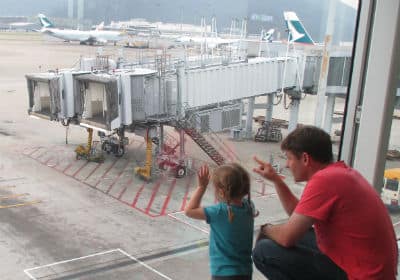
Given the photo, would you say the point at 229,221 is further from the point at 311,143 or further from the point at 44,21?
the point at 44,21

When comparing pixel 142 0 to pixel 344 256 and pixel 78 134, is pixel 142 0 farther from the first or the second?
pixel 344 256

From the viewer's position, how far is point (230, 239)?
238cm

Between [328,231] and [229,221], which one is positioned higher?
[328,231]

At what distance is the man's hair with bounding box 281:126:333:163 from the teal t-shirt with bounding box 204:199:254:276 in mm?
502

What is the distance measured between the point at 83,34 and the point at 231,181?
60132 millimetres

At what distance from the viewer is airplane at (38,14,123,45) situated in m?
58.8

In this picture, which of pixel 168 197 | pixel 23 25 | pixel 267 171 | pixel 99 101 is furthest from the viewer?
pixel 23 25

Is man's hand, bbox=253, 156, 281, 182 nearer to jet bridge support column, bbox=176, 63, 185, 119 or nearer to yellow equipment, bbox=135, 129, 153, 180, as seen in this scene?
yellow equipment, bbox=135, 129, 153, 180

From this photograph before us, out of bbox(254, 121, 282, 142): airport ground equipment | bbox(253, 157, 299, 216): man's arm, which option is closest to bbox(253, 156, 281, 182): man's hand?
bbox(253, 157, 299, 216): man's arm

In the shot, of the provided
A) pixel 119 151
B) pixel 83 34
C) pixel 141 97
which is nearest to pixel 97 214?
pixel 141 97

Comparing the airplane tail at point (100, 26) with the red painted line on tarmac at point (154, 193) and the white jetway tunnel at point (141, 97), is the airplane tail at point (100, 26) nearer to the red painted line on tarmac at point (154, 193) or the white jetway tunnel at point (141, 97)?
the white jetway tunnel at point (141, 97)

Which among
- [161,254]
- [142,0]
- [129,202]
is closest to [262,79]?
[129,202]

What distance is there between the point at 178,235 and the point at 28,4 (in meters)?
72.6

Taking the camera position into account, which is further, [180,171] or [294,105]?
[294,105]
